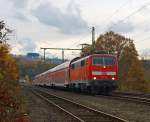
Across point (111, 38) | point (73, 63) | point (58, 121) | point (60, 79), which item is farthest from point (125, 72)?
point (58, 121)

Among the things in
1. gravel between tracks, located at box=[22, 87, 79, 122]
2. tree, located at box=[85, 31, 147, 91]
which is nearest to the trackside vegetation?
tree, located at box=[85, 31, 147, 91]

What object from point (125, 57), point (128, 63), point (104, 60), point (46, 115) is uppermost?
point (125, 57)

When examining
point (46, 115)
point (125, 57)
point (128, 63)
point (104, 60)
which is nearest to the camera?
point (46, 115)

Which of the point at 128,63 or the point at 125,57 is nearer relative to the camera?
the point at 128,63

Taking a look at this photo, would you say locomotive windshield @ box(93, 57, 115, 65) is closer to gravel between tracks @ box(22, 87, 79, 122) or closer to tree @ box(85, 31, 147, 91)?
gravel between tracks @ box(22, 87, 79, 122)

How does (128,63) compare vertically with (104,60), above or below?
above

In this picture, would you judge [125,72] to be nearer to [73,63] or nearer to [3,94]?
[73,63]

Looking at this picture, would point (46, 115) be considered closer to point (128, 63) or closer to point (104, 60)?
point (104, 60)

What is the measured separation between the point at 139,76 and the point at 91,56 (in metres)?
40.8

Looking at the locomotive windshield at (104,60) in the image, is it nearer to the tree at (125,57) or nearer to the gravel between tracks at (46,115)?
the gravel between tracks at (46,115)

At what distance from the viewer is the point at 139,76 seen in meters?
76.1

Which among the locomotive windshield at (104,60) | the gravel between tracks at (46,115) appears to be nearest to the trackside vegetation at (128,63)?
the locomotive windshield at (104,60)

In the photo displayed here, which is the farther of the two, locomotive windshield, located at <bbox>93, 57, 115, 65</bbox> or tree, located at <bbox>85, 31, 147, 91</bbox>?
tree, located at <bbox>85, 31, 147, 91</bbox>

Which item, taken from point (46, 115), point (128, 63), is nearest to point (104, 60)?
point (46, 115)
